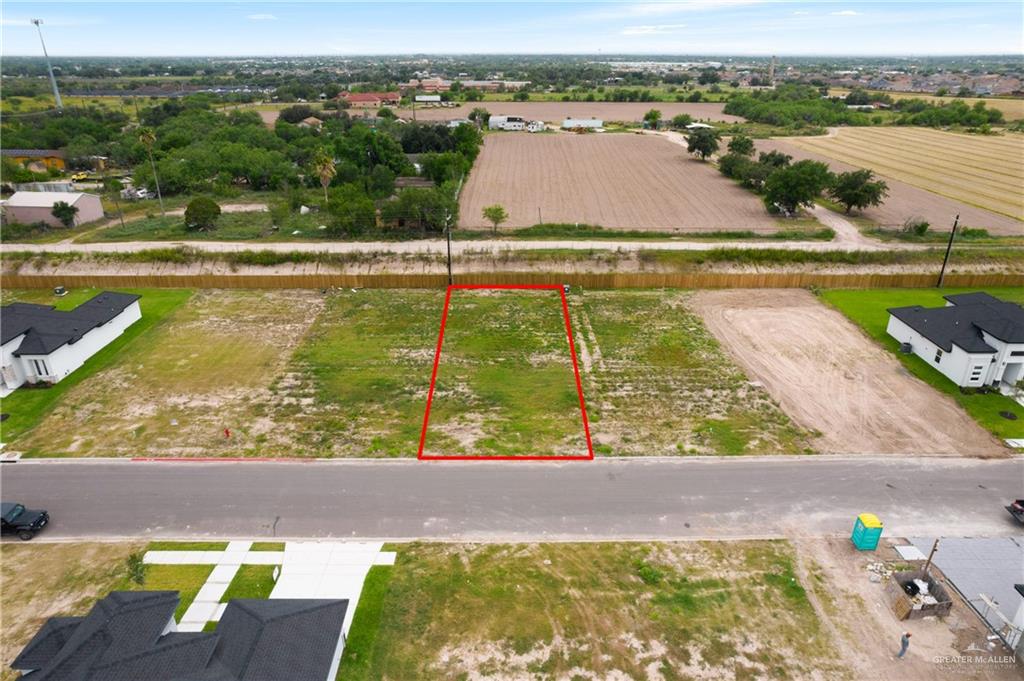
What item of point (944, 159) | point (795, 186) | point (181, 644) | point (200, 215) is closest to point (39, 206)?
point (200, 215)

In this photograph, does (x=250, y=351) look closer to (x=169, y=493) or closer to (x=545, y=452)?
(x=169, y=493)

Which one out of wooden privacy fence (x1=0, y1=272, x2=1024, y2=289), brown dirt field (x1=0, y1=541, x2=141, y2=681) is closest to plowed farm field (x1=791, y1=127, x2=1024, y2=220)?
wooden privacy fence (x1=0, y1=272, x2=1024, y2=289)

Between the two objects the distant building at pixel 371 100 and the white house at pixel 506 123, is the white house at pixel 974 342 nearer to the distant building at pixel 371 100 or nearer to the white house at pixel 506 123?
the white house at pixel 506 123

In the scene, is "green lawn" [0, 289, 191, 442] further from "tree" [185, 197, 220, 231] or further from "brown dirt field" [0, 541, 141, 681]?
"tree" [185, 197, 220, 231]

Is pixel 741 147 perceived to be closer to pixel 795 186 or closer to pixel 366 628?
pixel 795 186

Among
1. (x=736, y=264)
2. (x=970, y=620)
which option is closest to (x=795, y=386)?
(x=970, y=620)

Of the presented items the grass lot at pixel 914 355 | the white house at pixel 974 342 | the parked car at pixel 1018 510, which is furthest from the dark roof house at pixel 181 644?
the white house at pixel 974 342
